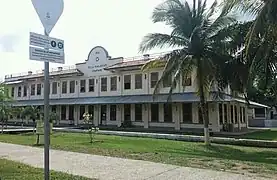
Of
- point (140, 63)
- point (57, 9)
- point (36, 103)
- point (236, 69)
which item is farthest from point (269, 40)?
point (36, 103)

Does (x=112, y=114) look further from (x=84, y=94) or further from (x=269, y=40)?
(x=269, y=40)

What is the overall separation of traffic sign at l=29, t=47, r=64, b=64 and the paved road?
13.0ft

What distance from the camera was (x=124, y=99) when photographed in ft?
106

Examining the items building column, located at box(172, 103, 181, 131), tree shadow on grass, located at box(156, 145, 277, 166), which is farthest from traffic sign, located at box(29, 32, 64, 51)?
building column, located at box(172, 103, 181, 131)

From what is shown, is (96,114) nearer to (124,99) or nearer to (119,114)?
(119,114)

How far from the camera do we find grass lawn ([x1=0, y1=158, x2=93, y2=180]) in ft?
26.3

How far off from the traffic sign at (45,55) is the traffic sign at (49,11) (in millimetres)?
315

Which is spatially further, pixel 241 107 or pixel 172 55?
pixel 241 107

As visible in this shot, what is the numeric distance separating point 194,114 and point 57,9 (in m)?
25.2

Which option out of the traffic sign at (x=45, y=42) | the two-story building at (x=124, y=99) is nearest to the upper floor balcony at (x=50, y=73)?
the two-story building at (x=124, y=99)

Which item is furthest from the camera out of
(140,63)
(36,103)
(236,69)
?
(36,103)

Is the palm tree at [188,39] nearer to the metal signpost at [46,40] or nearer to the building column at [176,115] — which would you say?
the building column at [176,115]

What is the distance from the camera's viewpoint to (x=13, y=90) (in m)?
47.3

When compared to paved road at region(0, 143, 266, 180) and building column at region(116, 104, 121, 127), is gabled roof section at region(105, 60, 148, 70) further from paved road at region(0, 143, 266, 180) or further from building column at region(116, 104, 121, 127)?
paved road at region(0, 143, 266, 180)
